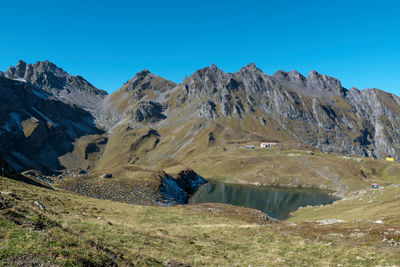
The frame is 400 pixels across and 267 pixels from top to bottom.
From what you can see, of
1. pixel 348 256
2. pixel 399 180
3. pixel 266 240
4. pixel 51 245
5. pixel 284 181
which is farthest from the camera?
pixel 284 181

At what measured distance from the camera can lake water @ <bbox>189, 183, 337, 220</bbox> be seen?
390 ft

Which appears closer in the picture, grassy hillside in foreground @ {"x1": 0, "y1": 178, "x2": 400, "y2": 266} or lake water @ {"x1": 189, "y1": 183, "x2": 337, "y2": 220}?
grassy hillside in foreground @ {"x1": 0, "y1": 178, "x2": 400, "y2": 266}

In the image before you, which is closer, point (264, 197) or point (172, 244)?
point (172, 244)

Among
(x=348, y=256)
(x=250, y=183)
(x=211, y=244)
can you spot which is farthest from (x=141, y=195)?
(x=250, y=183)

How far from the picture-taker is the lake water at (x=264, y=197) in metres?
119

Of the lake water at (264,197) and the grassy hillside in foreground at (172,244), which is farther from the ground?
the grassy hillside in foreground at (172,244)

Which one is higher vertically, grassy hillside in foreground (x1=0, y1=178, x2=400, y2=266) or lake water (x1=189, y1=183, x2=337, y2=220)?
grassy hillside in foreground (x1=0, y1=178, x2=400, y2=266)

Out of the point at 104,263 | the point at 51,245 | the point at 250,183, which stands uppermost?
the point at 51,245

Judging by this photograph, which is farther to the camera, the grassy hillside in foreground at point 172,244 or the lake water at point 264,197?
the lake water at point 264,197

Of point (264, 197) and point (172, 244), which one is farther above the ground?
point (172, 244)

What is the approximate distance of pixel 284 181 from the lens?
177000 millimetres

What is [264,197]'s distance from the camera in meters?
140

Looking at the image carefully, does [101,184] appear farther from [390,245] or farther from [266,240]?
[390,245]

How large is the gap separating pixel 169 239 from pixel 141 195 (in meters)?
63.1
